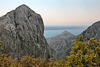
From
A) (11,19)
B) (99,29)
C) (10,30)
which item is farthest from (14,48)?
(99,29)

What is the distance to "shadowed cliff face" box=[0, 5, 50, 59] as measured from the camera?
3272 cm

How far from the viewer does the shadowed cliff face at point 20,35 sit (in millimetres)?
32719

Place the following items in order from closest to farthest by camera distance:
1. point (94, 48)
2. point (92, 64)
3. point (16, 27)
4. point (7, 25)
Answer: point (92, 64) → point (94, 48) → point (7, 25) → point (16, 27)

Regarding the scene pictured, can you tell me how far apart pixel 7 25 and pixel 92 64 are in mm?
34349

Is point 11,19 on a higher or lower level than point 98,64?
higher

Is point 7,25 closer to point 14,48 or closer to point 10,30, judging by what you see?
point 10,30

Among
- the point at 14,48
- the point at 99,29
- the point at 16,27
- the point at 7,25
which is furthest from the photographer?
the point at 99,29

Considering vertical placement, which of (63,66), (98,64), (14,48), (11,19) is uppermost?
(11,19)

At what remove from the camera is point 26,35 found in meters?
38.8

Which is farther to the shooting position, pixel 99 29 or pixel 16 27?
pixel 99 29

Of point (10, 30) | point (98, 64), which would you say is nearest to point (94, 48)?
point (98, 64)

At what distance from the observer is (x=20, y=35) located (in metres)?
37.1

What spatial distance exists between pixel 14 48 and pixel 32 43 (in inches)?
337

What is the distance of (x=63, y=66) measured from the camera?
10203 mm
